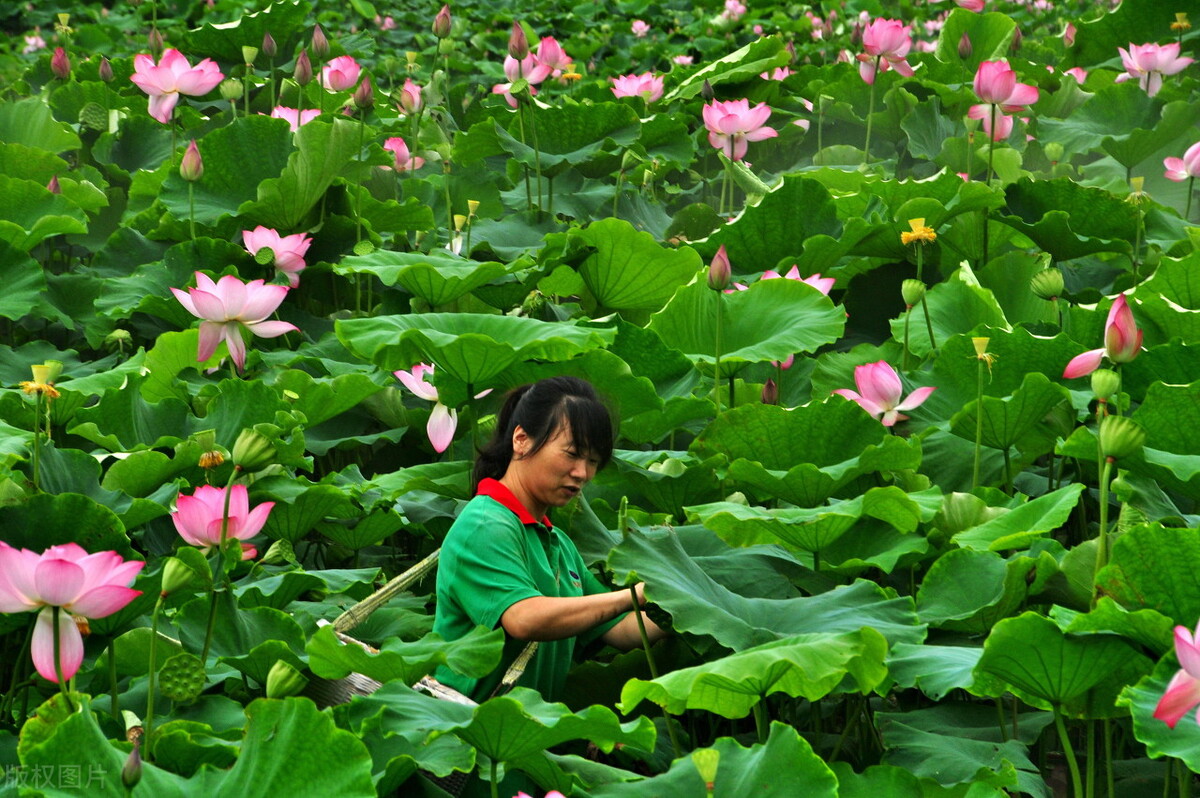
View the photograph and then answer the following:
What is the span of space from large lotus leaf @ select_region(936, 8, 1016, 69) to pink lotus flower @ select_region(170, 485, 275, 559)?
107 inches

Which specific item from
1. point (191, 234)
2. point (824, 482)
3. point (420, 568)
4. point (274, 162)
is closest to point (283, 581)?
point (420, 568)

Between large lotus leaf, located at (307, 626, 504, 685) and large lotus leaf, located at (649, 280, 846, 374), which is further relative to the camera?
large lotus leaf, located at (649, 280, 846, 374)

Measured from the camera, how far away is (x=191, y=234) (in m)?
2.70

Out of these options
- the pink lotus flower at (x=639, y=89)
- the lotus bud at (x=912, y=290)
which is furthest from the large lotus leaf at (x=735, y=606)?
the pink lotus flower at (x=639, y=89)

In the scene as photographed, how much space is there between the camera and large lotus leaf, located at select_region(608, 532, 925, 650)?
1.35 m

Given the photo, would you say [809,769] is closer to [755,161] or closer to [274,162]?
[274,162]

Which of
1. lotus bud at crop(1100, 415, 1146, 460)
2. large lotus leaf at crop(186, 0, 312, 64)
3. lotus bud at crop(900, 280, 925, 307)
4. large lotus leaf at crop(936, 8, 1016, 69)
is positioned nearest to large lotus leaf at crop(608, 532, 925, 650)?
lotus bud at crop(1100, 415, 1146, 460)

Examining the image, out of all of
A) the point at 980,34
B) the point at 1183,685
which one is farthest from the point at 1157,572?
the point at 980,34

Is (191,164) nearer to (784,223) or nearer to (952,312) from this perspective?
(784,223)

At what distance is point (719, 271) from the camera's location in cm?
193

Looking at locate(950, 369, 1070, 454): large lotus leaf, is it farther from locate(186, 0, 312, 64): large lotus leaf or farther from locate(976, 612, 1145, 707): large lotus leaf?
locate(186, 0, 312, 64): large lotus leaf

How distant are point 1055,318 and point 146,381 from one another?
5.02 ft

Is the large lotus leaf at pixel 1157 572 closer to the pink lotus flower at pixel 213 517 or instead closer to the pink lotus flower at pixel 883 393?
the pink lotus flower at pixel 883 393

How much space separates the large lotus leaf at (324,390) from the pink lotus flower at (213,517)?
1.84ft
